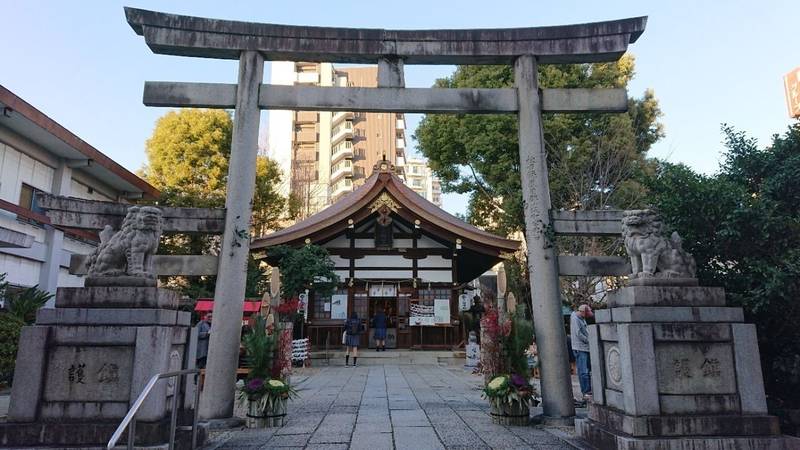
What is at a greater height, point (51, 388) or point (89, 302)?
point (89, 302)

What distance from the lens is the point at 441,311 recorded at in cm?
1698

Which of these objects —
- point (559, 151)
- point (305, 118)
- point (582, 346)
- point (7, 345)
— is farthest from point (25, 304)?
point (305, 118)

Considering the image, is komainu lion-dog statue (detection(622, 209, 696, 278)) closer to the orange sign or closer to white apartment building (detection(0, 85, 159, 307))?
white apartment building (detection(0, 85, 159, 307))

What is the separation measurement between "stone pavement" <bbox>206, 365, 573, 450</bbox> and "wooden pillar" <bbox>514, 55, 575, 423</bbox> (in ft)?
1.94

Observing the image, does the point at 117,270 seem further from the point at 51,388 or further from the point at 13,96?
the point at 13,96

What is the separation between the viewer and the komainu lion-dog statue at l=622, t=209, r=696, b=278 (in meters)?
4.75

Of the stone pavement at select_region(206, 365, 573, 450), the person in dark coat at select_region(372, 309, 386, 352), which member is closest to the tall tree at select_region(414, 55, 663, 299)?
the person in dark coat at select_region(372, 309, 386, 352)

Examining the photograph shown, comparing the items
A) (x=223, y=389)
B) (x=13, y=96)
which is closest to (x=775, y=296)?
(x=223, y=389)

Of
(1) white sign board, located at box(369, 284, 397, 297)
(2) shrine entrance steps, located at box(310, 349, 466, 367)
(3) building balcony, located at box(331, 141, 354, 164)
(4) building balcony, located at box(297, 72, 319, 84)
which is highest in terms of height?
(4) building balcony, located at box(297, 72, 319, 84)

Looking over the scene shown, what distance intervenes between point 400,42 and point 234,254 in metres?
3.84

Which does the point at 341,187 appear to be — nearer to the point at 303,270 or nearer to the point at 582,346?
the point at 303,270

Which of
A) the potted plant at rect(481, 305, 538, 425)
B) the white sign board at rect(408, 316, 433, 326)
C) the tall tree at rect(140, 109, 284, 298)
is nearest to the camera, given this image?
the potted plant at rect(481, 305, 538, 425)

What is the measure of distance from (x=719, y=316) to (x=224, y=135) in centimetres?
2024

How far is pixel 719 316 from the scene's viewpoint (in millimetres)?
4559
